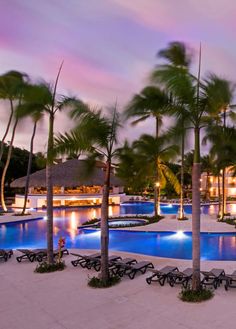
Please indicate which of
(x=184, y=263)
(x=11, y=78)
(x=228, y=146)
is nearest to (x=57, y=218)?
(x=11, y=78)

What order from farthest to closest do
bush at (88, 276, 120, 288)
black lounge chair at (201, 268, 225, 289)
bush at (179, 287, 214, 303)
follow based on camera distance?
1. bush at (88, 276, 120, 288)
2. black lounge chair at (201, 268, 225, 289)
3. bush at (179, 287, 214, 303)

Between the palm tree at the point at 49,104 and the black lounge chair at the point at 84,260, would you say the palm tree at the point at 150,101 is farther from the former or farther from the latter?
the black lounge chair at the point at 84,260

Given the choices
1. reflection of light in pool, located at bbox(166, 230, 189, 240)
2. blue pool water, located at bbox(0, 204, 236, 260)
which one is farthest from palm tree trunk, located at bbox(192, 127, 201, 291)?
reflection of light in pool, located at bbox(166, 230, 189, 240)

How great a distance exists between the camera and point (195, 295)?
8.02 metres

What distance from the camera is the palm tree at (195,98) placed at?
7.96 meters

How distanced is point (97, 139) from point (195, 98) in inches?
114

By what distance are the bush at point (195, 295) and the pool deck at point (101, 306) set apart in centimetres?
17

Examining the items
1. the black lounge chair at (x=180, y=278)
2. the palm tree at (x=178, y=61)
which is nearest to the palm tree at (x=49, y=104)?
the palm tree at (x=178, y=61)

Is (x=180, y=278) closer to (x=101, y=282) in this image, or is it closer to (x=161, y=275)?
(x=161, y=275)

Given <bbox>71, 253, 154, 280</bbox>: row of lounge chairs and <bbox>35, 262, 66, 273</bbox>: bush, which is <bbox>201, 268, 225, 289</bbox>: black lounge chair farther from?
<bbox>35, 262, 66, 273</bbox>: bush

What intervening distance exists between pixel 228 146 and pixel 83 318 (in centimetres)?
1669

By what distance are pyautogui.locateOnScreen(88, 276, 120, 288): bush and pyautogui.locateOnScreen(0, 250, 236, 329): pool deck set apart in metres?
0.18

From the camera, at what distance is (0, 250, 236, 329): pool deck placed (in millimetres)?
6691

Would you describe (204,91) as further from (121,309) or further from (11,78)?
(11,78)
